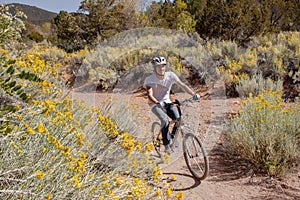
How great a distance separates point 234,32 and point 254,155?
8716 mm

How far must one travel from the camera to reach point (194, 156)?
4.02 m

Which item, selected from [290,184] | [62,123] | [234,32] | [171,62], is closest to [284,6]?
[234,32]

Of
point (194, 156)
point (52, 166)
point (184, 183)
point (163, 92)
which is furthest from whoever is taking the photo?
point (163, 92)

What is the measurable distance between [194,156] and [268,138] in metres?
0.99

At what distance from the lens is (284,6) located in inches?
555

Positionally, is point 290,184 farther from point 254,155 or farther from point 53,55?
point 53,55

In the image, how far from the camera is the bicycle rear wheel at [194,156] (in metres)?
3.91

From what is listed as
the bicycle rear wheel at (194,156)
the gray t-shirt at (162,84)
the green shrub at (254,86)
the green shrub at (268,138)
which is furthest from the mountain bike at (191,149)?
the green shrub at (254,86)

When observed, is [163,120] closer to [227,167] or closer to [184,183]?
[184,183]

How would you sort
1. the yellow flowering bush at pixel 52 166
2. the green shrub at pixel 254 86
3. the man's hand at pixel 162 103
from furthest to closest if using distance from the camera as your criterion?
the green shrub at pixel 254 86 → the man's hand at pixel 162 103 → the yellow flowering bush at pixel 52 166

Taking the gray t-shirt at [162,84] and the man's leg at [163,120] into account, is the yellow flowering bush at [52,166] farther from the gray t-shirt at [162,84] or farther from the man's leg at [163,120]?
the gray t-shirt at [162,84]

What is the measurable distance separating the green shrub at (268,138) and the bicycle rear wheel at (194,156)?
611 millimetres

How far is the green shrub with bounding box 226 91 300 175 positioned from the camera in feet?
12.4

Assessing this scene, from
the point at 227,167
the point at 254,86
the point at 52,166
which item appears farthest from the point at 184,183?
the point at 254,86
